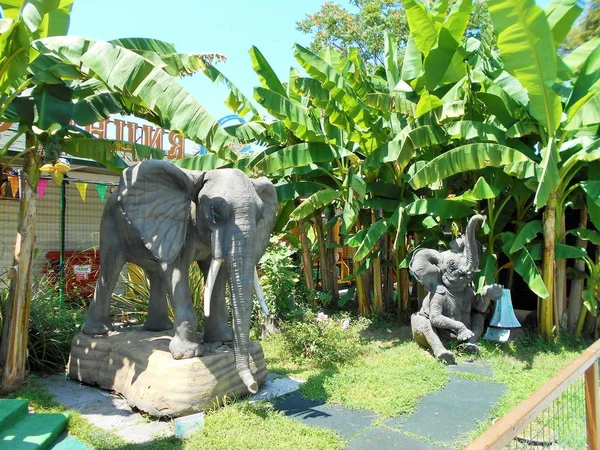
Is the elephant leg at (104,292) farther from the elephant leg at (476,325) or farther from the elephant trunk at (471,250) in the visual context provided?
the elephant leg at (476,325)

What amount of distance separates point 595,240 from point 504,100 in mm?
2540

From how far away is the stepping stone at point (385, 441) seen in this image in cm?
367

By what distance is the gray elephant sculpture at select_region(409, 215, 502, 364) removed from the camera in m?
6.36

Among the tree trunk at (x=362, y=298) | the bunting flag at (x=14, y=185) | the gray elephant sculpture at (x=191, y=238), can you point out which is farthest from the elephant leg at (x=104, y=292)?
the bunting flag at (x=14, y=185)

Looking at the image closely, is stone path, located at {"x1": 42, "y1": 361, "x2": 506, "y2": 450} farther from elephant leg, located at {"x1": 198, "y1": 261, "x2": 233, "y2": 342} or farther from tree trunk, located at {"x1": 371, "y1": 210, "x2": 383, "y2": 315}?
tree trunk, located at {"x1": 371, "y1": 210, "x2": 383, "y2": 315}

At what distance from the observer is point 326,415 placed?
4.32 m

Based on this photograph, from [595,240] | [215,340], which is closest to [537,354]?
[595,240]

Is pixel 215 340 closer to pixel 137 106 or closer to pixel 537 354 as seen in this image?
pixel 137 106

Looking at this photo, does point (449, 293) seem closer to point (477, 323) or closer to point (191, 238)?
point (477, 323)

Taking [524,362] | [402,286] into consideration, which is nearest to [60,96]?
[402,286]

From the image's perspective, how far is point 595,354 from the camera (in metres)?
2.42

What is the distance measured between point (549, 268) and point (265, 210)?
191 inches

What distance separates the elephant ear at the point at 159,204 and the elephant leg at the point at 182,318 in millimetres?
288

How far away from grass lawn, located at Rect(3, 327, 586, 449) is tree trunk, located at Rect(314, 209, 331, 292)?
2.13m
